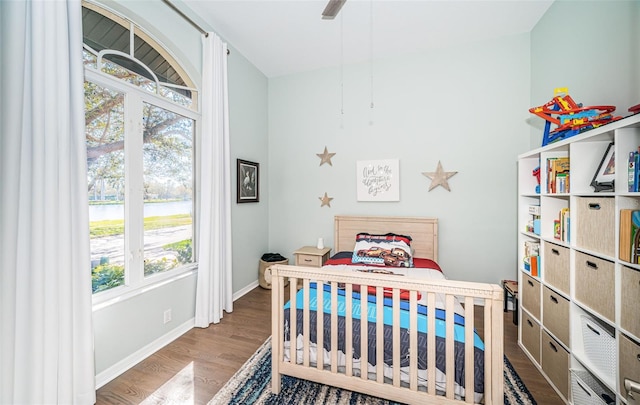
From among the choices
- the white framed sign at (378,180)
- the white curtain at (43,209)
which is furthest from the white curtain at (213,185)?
the white framed sign at (378,180)

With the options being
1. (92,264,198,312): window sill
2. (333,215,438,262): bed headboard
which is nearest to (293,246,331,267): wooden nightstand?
(333,215,438,262): bed headboard

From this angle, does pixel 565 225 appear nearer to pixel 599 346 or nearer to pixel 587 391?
pixel 599 346

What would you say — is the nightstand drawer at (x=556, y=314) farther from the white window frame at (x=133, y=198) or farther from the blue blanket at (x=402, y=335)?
the white window frame at (x=133, y=198)

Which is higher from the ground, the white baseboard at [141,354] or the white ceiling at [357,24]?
the white ceiling at [357,24]

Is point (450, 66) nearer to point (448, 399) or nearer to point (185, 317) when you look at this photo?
point (448, 399)

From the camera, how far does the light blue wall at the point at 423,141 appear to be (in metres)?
2.86

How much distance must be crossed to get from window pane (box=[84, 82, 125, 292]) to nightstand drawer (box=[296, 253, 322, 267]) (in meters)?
1.78

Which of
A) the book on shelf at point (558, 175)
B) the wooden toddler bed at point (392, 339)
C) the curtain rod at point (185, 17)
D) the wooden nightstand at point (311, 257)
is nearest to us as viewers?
the wooden toddler bed at point (392, 339)

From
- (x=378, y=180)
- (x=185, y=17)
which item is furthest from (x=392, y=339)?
(x=185, y=17)

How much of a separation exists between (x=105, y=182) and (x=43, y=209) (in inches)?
23.8

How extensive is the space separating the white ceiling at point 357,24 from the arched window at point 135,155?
763 millimetres

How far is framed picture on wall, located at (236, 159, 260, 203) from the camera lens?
125 inches

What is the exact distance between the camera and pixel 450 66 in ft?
9.91

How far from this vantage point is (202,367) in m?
1.90
